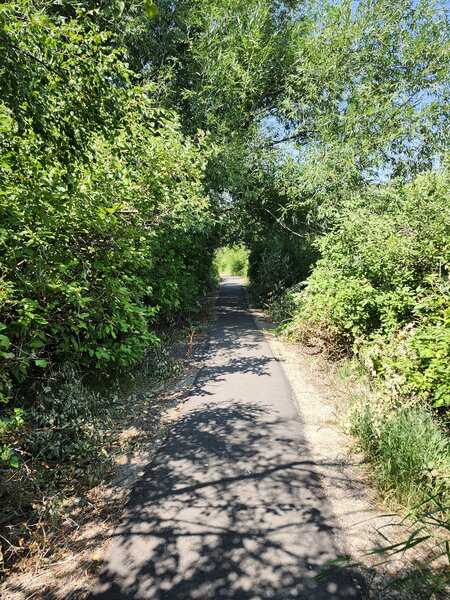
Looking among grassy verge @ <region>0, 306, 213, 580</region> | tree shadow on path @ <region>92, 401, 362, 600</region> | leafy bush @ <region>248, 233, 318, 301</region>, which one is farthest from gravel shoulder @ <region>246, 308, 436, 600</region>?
leafy bush @ <region>248, 233, 318, 301</region>

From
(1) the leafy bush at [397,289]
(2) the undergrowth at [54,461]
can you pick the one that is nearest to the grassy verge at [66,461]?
(2) the undergrowth at [54,461]

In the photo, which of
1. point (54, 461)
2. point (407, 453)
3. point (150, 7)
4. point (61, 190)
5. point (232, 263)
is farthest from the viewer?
point (232, 263)

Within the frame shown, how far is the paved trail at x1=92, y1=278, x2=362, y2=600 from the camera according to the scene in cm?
242

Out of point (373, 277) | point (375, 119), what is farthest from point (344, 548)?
point (375, 119)

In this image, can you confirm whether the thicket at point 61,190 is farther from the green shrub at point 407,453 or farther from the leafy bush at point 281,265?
the leafy bush at point 281,265

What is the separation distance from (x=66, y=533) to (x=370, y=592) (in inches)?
99.6

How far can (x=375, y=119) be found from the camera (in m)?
9.63

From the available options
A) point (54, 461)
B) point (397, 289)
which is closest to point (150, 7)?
point (54, 461)

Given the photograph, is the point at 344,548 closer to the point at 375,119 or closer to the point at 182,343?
the point at 182,343

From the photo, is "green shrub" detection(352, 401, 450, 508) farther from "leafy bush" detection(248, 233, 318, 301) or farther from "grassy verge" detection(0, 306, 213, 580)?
"leafy bush" detection(248, 233, 318, 301)

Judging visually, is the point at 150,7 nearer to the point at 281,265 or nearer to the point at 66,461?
the point at 66,461

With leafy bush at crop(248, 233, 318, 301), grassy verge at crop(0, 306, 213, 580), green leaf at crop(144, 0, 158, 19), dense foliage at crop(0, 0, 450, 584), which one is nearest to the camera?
green leaf at crop(144, 0, 158, 19)

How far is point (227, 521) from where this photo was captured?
3004 mm

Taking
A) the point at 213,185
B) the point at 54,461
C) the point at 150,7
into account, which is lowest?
the point at 54,461
